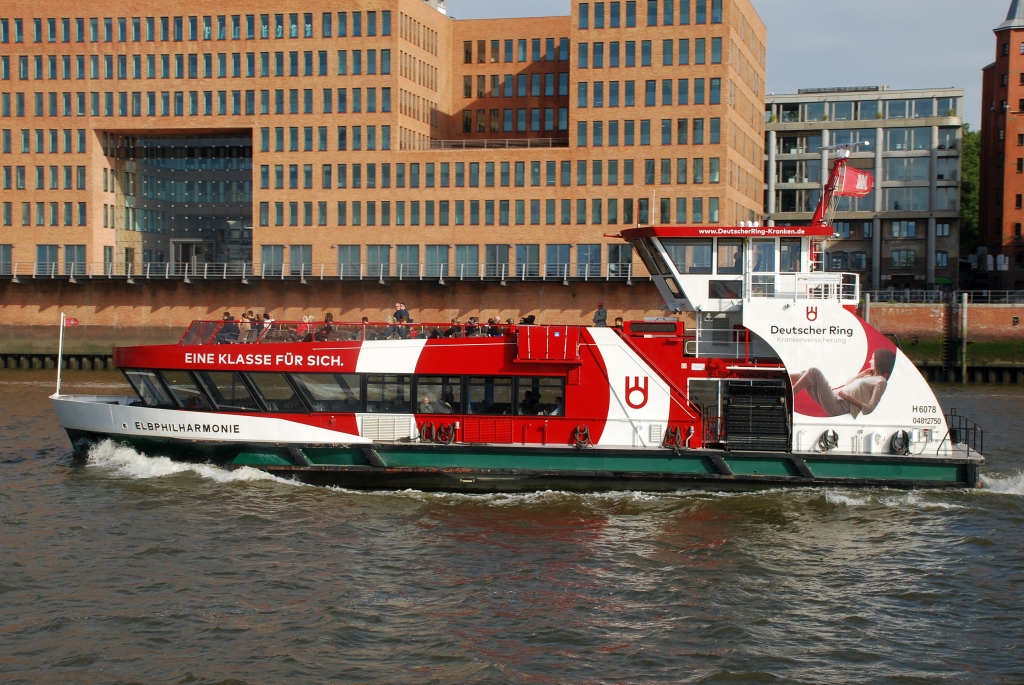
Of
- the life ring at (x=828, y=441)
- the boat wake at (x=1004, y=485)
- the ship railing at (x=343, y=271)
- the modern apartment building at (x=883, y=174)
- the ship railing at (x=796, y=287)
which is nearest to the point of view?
the life ring at (x=828, y=441)

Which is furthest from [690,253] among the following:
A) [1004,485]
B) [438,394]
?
[1004,485]

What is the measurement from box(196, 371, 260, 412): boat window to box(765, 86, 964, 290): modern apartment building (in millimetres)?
68092

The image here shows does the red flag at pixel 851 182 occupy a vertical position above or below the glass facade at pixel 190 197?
below

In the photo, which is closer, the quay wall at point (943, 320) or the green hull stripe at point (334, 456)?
the green hull stripe at point (334, 456)

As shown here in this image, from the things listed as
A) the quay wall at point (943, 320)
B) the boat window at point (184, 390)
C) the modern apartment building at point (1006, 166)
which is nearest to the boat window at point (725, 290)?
the boat window at point (184, 390)

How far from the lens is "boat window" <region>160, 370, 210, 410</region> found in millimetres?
23219

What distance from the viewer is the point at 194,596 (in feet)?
54.7

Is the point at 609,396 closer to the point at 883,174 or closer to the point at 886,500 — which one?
the point at 886,500

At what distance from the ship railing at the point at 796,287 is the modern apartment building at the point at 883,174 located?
64.7 m

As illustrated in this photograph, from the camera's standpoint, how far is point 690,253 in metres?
23.1

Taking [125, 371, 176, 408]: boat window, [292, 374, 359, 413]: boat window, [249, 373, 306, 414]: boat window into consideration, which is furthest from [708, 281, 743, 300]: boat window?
[125, 371, 176, 408]: boat window

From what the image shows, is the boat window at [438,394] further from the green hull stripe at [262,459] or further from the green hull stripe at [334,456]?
the green hull stripe at [262,459]

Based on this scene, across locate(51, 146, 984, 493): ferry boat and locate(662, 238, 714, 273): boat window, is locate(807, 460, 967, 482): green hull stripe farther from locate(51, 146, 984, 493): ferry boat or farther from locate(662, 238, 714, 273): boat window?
locate(662, 238, 714, 273): boat window

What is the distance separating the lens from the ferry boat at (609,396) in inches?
872
